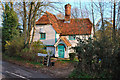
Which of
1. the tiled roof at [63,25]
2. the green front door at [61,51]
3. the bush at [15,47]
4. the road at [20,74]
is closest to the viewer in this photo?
the road at [20,74]

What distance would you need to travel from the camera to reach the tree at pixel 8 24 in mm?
22328

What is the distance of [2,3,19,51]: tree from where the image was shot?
73.3 ft

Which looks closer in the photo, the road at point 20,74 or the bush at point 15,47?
the road at point 20,74

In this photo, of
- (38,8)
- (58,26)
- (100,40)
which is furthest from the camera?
(58,26)

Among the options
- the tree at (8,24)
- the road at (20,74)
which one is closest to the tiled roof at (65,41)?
the tree at (8,24)

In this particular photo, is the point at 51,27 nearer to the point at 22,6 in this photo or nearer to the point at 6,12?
the point at 22,6

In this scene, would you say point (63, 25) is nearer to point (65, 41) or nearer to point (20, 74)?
point (65, 41)

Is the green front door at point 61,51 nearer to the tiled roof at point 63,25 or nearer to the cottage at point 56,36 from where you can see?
the cottage at point 56,36

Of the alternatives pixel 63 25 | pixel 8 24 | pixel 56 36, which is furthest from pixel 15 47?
pixel 63 25

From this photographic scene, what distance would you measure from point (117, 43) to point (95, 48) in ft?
4.60

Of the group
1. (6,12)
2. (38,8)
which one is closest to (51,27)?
(38,8)

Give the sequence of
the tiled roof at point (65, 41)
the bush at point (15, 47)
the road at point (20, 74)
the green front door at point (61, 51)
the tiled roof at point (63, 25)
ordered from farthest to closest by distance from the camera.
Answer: the tiled roof at point (63, 25), the green front door at point (61, 51), the tiled roof at point (65, 41), the bush at point (15, 47), the road at point (20, 74)

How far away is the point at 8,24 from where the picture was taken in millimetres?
22641

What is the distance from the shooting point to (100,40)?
805 cm
